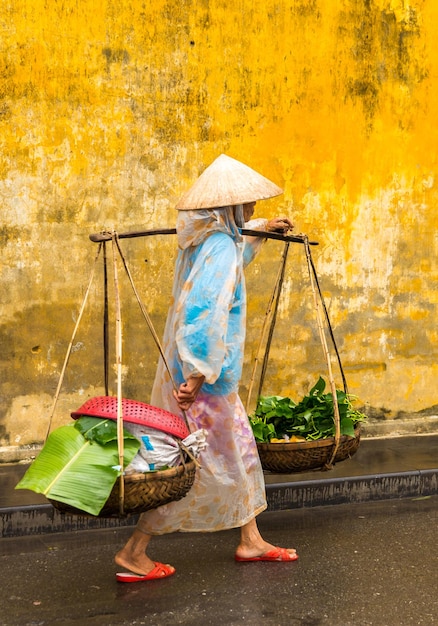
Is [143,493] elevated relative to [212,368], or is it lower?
lower

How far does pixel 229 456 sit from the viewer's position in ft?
15.8

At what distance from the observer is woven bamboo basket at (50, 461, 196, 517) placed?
13.3ft

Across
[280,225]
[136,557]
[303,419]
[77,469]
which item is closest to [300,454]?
[303,419]

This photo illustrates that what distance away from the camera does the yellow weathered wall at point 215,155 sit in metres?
6.67

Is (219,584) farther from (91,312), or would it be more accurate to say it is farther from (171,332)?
(91,312)

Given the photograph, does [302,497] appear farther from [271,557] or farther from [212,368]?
[212,368]

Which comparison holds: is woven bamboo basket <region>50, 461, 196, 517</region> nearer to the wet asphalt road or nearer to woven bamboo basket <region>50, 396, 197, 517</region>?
woven bamboo basket <region>50, 396, 197, 517</region>

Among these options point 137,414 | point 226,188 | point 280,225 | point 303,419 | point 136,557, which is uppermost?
point 226,188

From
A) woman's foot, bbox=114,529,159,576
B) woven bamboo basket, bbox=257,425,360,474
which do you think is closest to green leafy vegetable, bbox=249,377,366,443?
woven bamboo basket, bbox=257,425,360,474

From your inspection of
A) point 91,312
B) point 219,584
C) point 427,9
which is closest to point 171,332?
point 219,584

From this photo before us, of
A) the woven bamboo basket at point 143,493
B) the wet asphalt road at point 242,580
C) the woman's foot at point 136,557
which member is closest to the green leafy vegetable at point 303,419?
the wet asphalt road at point 242,580

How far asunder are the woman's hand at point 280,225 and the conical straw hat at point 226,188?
1.78 ft

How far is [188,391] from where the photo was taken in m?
4.54

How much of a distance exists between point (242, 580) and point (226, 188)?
5.80 feet
